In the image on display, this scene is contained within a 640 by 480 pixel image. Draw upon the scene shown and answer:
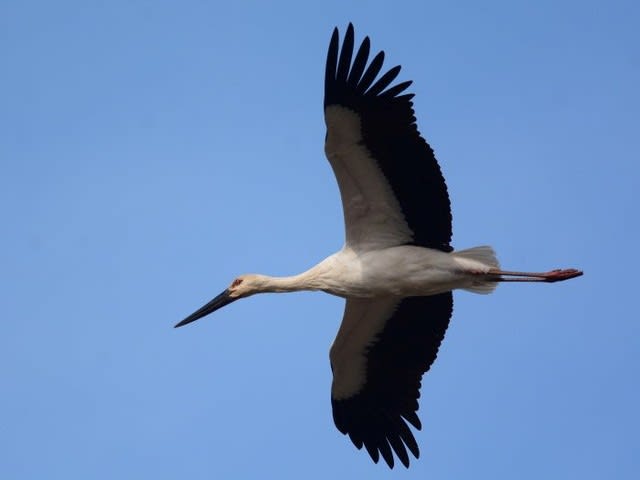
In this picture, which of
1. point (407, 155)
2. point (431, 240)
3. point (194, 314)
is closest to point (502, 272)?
point (431, 240)

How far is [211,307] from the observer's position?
12.8 m

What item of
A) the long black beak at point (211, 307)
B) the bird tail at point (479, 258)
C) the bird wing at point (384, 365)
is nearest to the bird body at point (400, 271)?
the bird tail at point (479, 258)

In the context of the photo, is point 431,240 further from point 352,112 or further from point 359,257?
point 352,112

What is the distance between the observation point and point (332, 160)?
11141 millimetres

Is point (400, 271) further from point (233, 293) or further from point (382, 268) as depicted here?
point (233, 293)

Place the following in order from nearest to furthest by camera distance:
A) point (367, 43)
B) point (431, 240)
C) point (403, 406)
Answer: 1. point (367, 43)
2. point (431, 240)
3. point (403, 406)

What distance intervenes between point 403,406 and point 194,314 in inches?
87.8

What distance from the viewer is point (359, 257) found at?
11.6 meters

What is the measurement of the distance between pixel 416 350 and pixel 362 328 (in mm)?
536

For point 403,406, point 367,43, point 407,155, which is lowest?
point 403,406

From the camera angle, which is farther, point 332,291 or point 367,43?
point 332,291

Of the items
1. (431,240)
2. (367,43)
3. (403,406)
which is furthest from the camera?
(403,406)

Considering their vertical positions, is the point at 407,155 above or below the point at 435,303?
above

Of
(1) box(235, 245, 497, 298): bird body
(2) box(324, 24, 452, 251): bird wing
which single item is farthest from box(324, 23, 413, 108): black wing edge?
(1) box(235, 245, 497, 298): bird body
